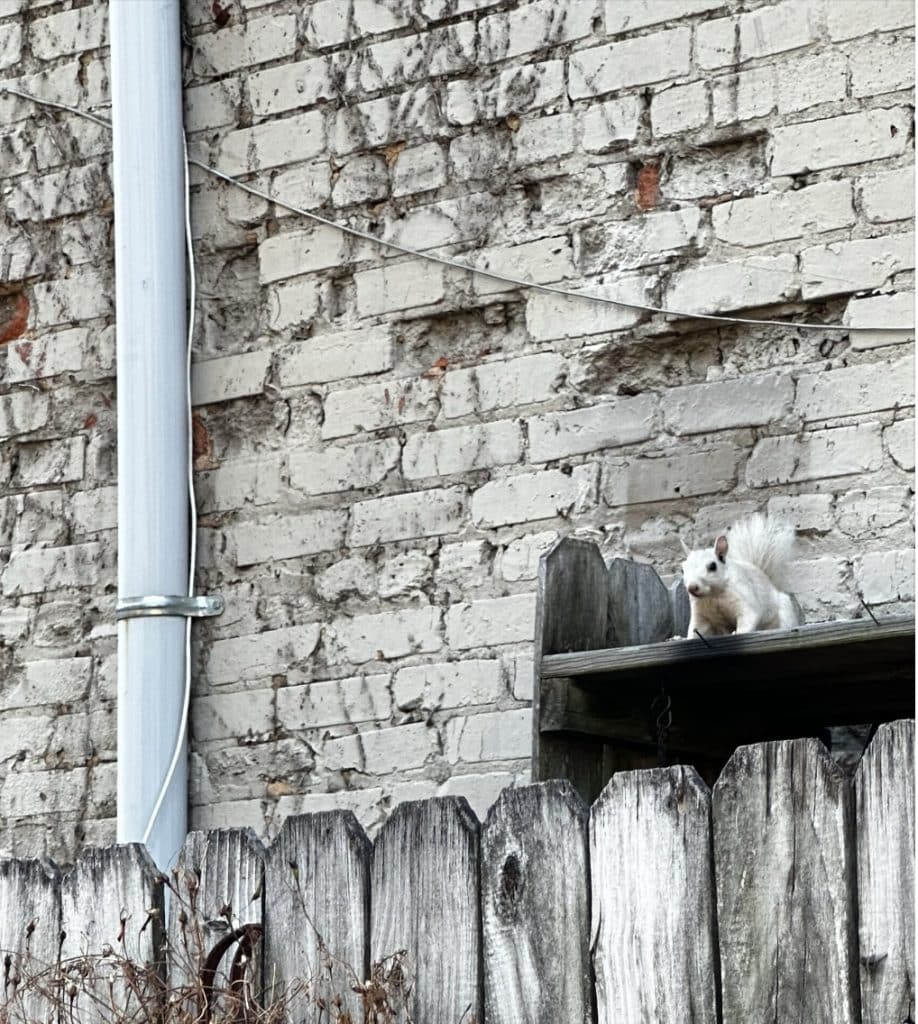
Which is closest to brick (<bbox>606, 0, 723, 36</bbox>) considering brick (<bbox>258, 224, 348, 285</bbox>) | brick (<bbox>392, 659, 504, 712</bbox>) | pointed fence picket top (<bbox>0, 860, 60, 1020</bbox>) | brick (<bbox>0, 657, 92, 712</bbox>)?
brick (<bbox>258, 224, 348, 285</bbox>)

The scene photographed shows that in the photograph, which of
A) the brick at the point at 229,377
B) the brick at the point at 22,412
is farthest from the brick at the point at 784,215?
the brick at the point at 22,412

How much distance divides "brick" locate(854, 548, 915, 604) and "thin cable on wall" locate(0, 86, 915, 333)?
1.68 feet

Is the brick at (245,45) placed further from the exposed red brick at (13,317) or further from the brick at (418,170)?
the exposed red brick at (13,317)

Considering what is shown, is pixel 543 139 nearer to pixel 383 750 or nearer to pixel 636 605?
pixel 636 605

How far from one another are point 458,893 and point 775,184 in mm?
2226

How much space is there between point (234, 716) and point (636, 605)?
4.09ft

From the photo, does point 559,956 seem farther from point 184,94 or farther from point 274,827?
point 184,94

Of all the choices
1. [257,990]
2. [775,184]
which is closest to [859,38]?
[775,184]

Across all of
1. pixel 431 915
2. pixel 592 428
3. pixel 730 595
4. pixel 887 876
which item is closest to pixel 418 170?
pixel 592 428

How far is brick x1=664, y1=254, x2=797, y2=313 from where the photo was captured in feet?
14.2

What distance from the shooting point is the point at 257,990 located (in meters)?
2.86

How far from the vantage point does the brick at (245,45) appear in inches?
197

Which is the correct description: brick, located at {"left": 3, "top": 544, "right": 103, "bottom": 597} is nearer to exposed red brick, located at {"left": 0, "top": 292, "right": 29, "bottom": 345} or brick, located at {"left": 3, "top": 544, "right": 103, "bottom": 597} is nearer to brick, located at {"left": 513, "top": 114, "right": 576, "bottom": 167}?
exposed red brick, located at {"left": 0, "top": 292, "right": 29, "bottom": 345}

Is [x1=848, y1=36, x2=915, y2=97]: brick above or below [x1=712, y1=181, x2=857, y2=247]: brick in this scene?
above
